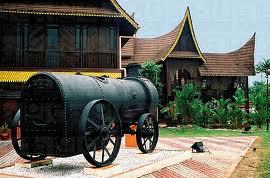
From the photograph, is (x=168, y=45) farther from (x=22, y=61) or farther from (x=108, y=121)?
(x=108, y=121)

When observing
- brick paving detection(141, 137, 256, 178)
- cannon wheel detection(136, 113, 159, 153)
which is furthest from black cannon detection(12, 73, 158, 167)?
cannon wheel detection(136, 113, 159, 153)

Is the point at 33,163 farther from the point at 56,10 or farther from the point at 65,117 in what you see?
the point at 56,10

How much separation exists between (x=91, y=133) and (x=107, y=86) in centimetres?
153

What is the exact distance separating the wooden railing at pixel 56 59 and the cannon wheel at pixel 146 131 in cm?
920

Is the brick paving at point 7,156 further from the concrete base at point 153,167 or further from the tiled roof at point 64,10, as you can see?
the tiled roof at point 64,10

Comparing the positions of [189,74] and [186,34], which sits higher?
[186,34]

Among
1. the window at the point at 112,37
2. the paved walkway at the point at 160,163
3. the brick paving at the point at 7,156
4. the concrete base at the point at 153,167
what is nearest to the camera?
the concrete base at the point at 153,167

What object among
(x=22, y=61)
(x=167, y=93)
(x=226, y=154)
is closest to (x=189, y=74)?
(x=167, y=93)

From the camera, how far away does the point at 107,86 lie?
930 centimetres

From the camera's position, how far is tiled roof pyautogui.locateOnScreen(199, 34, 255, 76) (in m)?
30.7

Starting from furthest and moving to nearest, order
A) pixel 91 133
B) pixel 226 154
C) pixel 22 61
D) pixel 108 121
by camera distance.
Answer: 1. pixel 22 61
2. pixel 226 154
3. pixel 108 121
4. pixel 91 133

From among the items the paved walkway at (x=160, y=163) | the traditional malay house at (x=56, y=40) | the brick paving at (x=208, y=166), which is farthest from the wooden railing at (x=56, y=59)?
the brick paving at (x=208, y=166)

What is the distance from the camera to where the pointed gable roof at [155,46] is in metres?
29.3

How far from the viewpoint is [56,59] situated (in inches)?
771
